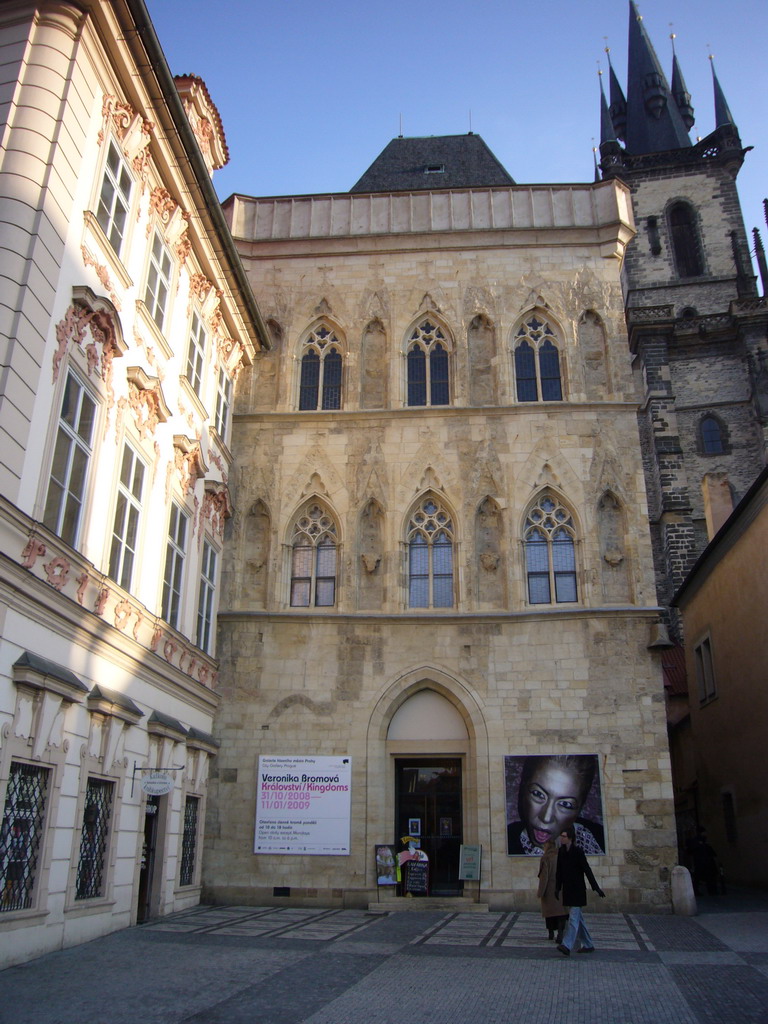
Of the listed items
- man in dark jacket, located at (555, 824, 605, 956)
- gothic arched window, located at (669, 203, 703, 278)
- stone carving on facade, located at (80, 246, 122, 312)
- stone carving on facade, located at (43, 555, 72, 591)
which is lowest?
man in dark jacket, located at (555, 824, 605, 956)

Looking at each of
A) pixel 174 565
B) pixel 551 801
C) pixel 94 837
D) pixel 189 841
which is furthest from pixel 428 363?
pixel 94 837

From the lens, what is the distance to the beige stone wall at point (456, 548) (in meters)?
16.0

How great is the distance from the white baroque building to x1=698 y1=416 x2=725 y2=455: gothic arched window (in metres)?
27.6

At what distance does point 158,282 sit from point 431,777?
10.0 metres

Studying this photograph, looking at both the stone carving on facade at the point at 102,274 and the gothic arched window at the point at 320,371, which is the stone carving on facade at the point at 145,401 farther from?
the gothic arched window at the point at 320,371

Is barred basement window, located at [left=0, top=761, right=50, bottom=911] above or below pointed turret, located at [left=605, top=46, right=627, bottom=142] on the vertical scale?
below

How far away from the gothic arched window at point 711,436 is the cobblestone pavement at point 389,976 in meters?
27.7

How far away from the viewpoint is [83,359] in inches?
433

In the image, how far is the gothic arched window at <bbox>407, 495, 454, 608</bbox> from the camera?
17.7 m

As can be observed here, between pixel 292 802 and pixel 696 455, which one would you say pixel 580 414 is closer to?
pixel 292 802

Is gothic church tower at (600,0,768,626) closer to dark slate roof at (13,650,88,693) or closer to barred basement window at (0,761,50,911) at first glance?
dark slate roof at (13,650,88,693)

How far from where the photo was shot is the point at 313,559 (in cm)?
1811

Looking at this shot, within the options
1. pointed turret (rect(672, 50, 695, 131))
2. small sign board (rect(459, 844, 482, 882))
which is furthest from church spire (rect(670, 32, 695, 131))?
small sign board (rect(459, 844, 482, 882))

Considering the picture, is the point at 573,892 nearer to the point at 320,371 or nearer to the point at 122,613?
the point at 122,613
